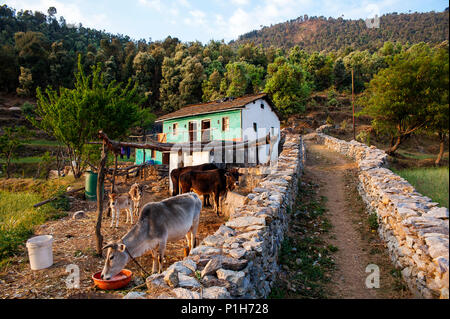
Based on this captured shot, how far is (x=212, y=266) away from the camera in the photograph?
3.58 meters

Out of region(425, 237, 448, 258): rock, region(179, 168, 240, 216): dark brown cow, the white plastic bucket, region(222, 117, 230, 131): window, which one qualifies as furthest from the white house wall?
region(425, 237, 448, 258): rock

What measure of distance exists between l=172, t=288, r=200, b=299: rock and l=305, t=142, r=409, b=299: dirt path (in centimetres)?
297

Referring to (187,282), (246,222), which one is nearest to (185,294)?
(187,282)

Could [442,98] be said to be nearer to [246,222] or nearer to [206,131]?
[246,222]

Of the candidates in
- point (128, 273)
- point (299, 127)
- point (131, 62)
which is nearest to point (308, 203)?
point (128, 273)

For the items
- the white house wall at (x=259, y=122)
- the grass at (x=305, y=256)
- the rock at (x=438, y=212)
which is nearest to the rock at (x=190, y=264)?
the grass at (x=305, y=256)

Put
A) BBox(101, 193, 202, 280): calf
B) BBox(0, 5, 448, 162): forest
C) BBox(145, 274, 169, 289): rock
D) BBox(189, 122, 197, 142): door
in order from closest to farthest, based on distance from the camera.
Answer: BBox(145, 274, 169, 289): rock, BBox(101, 193, 202, 280): calf, BBox(189, 122, 197, 142): door, BBox(0, 5, 448, 162): forest

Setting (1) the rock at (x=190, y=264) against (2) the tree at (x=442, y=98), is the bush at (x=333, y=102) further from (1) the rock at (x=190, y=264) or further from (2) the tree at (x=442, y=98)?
(1) the rock at (x=190, y=264)

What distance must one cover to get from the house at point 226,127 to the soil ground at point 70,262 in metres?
8.52

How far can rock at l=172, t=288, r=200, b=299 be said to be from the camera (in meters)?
2.99

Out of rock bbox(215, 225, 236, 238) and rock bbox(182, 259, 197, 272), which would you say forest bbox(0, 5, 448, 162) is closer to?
rock bbox(215, 225, 236, 238)

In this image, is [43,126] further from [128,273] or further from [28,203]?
[128,273]
